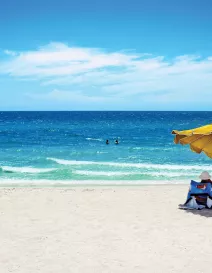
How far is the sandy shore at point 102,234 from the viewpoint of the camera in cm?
655

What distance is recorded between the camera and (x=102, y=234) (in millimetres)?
8234

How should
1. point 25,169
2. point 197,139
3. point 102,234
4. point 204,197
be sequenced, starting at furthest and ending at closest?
1. point 25,169
2. point 204,197
3. point 197,139
4. point 102,234

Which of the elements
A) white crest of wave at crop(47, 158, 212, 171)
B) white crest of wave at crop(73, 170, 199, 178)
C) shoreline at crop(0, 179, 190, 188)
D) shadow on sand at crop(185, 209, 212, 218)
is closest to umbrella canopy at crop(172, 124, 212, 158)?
shadow on sand at crop(185, 209, 212, 218)

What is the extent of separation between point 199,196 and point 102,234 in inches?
141

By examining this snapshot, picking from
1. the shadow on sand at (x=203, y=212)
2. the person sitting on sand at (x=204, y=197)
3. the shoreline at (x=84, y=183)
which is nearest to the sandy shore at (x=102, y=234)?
the shadow on sand at (x=203, y=212)

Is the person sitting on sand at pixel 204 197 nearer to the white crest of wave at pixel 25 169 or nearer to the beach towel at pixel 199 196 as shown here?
the beach towel at pixel 199 196

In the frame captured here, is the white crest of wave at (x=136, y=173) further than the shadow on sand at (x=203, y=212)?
Yes

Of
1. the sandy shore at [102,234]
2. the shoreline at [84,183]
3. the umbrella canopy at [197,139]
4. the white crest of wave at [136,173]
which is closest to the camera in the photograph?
the sandy shore at [102,234]

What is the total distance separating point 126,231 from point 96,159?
737 inches

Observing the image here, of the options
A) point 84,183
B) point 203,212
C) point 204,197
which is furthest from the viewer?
point 84,183

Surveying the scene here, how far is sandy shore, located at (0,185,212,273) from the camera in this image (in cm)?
A: 655

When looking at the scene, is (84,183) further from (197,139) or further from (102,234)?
(102,234)

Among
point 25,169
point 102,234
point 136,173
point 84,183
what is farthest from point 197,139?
point 25,169

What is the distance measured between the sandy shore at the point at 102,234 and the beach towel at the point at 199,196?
0.40 meters
